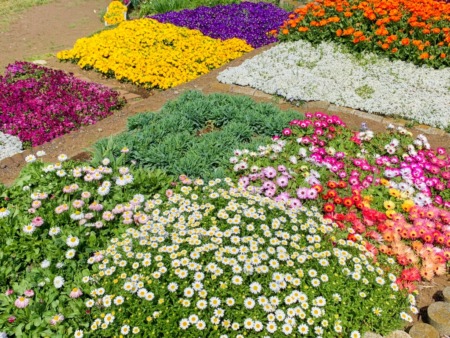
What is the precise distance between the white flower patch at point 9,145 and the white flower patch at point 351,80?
140 inches

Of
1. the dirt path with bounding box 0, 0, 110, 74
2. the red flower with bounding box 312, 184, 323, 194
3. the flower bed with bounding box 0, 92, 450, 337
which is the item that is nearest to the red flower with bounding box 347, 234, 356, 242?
the flower bed with bounding box 0, 92, 450, 337

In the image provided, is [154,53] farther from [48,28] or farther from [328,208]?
[328,208]

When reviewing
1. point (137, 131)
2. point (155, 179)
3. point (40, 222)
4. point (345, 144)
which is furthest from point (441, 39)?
point (40, 222)

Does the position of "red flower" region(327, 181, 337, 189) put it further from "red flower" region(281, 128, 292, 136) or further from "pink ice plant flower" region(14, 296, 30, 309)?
"pink ice plant flower" region(14, 296, 30, 309)

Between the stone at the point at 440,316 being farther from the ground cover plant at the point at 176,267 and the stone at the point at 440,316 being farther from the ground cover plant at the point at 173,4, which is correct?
the ground cover plant at the point at 173,4

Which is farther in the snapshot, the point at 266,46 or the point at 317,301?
the point at 266,46

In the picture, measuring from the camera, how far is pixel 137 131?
5.50 meters

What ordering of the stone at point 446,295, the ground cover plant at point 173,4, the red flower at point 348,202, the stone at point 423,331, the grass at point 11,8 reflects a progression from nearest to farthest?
the stone at point 423,331 < the stone at point 446,295 < the red flower at point 348,202 < the ground cover plant at point 173,4 < the grass at point 11,8

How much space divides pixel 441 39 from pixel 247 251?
6671 mm

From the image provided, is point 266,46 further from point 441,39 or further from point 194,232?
point 194,232

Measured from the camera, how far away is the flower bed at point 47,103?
6.66 m

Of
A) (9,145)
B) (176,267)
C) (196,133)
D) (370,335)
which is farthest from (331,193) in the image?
(9,145)

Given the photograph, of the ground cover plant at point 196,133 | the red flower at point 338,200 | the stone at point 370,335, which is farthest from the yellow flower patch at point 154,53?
the stone at point 370,335

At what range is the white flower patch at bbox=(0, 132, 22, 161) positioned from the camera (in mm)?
6029
